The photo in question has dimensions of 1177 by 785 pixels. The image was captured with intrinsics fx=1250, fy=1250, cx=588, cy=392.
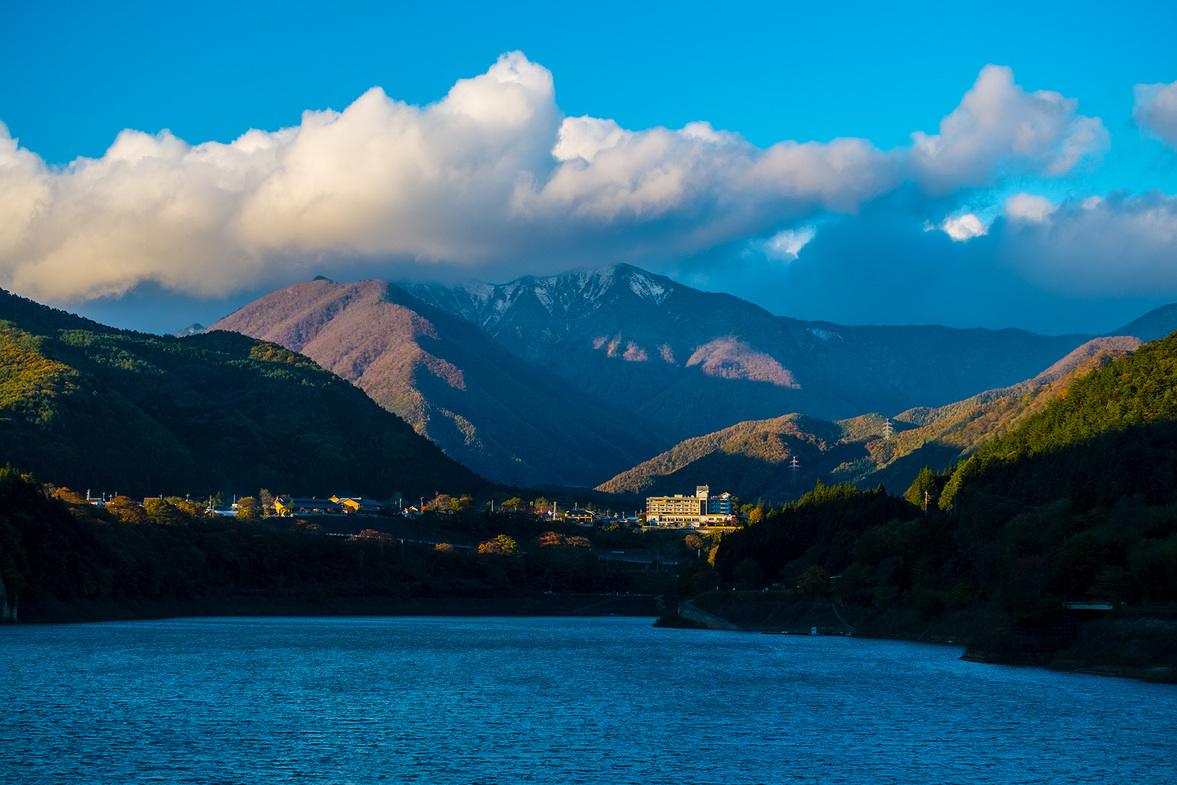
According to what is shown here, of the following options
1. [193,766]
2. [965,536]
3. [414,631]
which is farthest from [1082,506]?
[193,766]

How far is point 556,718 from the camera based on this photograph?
60469 millimetres

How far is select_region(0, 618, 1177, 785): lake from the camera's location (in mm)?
46188

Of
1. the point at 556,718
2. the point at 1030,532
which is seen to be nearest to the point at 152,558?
the point at 1030,532

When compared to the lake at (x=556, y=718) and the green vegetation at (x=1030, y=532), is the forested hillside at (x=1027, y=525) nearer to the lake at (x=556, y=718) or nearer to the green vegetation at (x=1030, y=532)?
the green vegetation at (x=1030, y=532)

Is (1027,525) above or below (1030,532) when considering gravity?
above

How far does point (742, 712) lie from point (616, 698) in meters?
8.60

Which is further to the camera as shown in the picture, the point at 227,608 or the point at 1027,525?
the point at 227,608

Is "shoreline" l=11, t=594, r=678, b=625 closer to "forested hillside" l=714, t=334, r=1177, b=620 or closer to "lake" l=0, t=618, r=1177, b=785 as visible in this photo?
"lake" l=0, t=618, r=1177, b=785

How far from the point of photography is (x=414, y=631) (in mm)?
140000

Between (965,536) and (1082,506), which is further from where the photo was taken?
(965,536)

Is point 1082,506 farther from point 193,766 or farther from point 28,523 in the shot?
point 28,523

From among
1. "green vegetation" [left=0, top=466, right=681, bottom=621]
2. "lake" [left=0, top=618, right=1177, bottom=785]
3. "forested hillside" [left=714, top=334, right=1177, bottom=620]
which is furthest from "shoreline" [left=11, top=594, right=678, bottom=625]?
"forested hillside" [left=714, top=334, right=1177, bottom=620]

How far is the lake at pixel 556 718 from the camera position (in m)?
46.2

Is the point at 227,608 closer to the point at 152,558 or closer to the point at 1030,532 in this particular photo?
the point at 152,558
